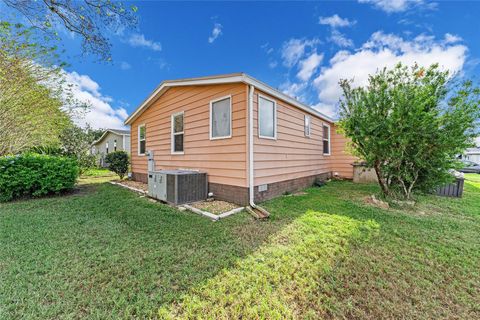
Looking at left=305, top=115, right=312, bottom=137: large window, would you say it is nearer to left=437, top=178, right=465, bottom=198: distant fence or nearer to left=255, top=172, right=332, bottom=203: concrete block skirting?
left=255, top=172, right=332, bottom=203: concrete block skirting

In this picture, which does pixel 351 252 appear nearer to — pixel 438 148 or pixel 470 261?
pixel 470 261

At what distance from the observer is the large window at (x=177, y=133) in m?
6.54

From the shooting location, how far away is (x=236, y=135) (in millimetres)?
4750

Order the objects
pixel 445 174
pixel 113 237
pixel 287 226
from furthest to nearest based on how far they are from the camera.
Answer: pixel 445 174 → pixel 287 226 → pixel 113 237

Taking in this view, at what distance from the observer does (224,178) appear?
5094mm

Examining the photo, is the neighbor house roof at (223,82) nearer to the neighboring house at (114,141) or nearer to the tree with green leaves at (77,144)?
the tree with green leaves at (77,144)

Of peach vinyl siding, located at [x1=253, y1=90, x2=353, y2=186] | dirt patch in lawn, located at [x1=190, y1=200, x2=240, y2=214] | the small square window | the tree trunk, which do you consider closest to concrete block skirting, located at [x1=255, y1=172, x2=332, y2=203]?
peach vinyl siding, located at [x1=253, y1=90, x2=353, y2=186]

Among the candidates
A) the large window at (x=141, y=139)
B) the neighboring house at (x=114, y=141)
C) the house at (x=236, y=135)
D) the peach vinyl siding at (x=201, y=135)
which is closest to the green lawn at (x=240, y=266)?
the house at (x=236, y=135)

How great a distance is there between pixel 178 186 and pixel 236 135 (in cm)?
191

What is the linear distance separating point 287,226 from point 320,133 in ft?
20.2

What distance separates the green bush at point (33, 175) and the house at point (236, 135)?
2.72 metres

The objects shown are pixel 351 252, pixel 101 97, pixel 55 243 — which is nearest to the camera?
pixel 351 252

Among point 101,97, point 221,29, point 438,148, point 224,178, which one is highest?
point 221,29

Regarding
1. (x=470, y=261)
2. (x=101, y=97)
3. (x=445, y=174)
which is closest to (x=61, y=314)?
(x=470, y=261)
